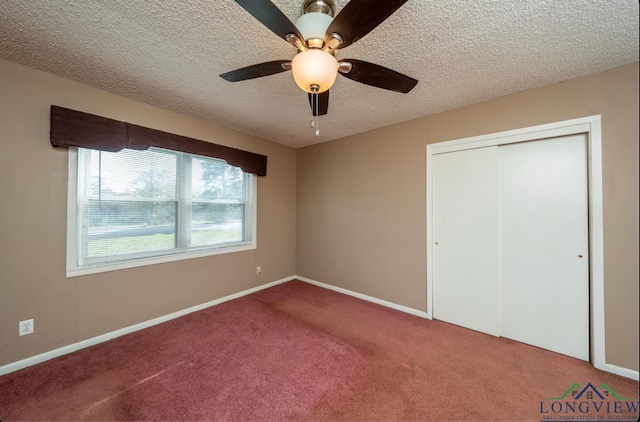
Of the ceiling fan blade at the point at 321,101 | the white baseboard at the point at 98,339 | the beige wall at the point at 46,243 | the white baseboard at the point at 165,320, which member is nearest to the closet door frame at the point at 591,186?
the white baseboard at the point at 165,320

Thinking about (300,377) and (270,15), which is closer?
(270,15)

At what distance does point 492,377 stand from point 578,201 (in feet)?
4.32

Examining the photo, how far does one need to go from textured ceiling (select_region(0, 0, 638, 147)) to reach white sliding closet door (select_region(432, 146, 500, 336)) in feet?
2.12

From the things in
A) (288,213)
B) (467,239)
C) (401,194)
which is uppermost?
(401,194)

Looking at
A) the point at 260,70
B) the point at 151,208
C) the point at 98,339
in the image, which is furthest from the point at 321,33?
the point at 98,339

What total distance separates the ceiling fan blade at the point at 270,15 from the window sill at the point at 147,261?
7.90 ft

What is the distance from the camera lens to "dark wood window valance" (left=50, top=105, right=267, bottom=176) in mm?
1896

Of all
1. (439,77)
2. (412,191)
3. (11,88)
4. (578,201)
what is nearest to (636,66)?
(578,201)

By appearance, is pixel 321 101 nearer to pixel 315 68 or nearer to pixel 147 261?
pixel 315 68

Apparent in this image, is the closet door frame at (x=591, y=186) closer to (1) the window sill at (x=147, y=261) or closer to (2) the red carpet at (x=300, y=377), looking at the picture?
(2) the red carpet at (x=300, y=377)

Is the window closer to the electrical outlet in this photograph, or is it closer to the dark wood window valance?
the dark wood window valance

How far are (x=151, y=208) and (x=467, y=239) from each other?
3283mm

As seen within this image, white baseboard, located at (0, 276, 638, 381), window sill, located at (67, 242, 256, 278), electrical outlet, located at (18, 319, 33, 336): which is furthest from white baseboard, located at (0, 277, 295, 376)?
window sill, located at (67, 242, 256, 278)

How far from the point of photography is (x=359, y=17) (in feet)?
3.36
